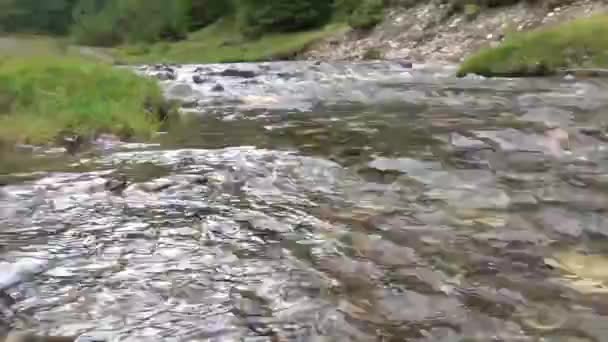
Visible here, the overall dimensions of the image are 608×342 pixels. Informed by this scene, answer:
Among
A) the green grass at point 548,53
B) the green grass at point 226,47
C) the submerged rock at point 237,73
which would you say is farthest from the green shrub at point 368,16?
the green grass at point 548,53

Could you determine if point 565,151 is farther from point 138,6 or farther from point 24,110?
point 138,6

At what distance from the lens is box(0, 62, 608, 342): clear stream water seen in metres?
4.04

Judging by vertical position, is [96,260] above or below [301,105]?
above

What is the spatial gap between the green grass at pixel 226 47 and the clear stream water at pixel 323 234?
3614cm

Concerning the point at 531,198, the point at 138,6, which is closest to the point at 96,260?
the point at 531,198

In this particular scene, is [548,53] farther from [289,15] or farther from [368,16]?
[289,15]

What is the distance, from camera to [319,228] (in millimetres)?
5836

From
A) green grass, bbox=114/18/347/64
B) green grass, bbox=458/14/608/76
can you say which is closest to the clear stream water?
green grass, bbox=458/14/608/76

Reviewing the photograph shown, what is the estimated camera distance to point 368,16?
42.9m

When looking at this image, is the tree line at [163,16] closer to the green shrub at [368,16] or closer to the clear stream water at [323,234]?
the green shrub at [368,16]

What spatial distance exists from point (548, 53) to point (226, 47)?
40124 millimetres

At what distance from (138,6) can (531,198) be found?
85.9 m

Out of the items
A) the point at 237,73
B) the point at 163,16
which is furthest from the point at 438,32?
the point at 163,16

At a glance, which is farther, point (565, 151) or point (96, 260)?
point (565, 151)
